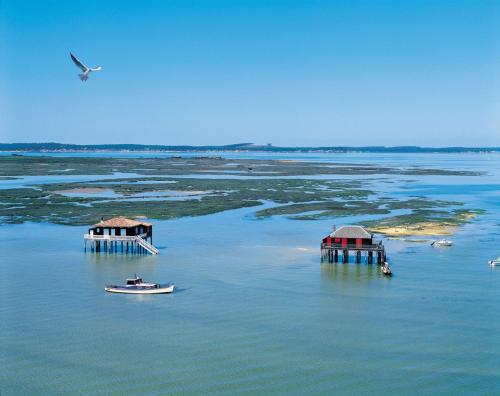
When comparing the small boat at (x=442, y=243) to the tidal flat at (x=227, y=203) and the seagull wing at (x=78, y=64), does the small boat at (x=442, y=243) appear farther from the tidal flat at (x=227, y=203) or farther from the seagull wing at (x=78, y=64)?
the seagull wing at (x=78, y=64)

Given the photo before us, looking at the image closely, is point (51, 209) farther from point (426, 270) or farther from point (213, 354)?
point (213, 354)

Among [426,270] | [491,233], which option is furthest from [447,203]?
[426,270]

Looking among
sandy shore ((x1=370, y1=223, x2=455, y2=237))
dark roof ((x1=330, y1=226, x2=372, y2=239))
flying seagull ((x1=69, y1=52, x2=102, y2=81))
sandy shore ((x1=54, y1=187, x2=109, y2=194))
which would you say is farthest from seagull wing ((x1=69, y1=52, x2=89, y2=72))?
sandy shore ((x1=54, y1=187, x2=109, y2=194))

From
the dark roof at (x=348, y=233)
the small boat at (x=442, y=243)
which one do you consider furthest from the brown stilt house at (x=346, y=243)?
the small boat at (x=442, y=243)

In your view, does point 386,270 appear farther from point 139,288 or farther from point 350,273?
point 139,288

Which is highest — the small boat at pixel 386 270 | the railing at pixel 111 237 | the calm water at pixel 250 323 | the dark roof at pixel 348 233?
the dark roof at pixel 348 233

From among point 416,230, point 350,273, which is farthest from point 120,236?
point 416,230
